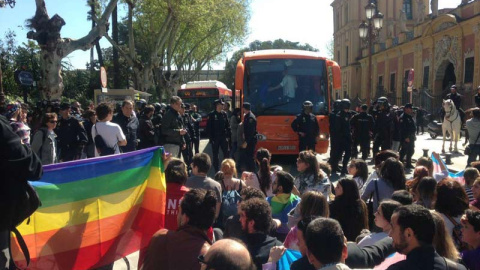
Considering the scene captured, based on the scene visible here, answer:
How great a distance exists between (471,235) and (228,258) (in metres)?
2.05

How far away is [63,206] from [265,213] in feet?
6.21

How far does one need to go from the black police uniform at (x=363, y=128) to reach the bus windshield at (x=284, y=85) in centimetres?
90

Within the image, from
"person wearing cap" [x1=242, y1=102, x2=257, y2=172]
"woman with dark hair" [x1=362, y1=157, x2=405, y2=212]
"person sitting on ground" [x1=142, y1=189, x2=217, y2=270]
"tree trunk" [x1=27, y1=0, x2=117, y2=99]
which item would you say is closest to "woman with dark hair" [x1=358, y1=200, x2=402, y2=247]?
"person sitting on ground" [x1=142, y1=189, x2=217, y2=270]

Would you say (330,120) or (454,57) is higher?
(454,57)

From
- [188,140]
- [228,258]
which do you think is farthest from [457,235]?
[188,140]

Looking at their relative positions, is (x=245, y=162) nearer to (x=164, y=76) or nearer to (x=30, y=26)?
(x=30, y=26)

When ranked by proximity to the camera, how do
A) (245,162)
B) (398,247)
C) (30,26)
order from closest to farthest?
(398,247) → (245,162) → (30,26)

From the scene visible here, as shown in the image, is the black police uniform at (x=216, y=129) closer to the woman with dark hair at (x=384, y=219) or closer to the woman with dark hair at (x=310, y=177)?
the woman with dark hair at (x=310, y=177)

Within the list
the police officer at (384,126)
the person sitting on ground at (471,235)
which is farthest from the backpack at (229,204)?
the police officer at (384,126)

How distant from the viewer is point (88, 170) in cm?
440

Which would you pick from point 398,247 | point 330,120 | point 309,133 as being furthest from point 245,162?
point 398,247

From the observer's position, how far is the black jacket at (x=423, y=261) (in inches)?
105

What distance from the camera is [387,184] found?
5.29 m

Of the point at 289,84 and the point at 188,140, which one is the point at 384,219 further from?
the point at 289,84
